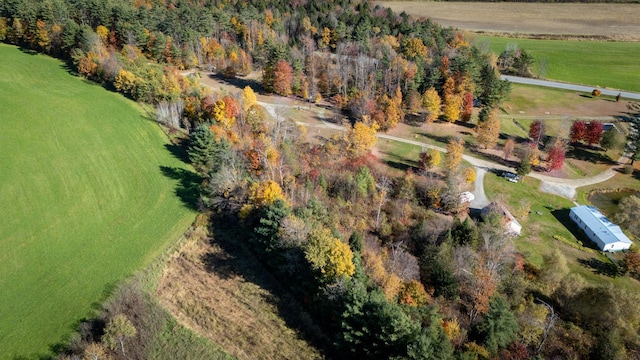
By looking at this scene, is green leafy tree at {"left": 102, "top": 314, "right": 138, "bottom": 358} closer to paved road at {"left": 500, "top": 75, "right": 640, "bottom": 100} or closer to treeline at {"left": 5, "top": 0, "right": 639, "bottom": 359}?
treeline at {"left": 5, "top": 0, "right": 639, "bottom": 359}

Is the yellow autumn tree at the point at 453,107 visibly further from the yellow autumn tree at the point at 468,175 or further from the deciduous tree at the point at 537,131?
the yellow autumn tree at the point at 468,175

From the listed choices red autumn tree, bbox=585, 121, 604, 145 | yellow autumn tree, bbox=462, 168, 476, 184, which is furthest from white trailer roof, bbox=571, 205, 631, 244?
red autumn tree, bbox=585, 121, 604, 145

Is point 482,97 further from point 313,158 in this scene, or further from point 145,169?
point 145,169

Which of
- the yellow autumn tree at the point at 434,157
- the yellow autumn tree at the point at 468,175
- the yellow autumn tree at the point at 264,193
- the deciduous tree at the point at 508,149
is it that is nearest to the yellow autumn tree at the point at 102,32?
the yellow autumn tree at the point at 264,193

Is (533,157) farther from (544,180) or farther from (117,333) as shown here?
(117,333)

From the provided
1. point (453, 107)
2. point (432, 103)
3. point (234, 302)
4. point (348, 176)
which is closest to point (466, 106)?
point (453, 107)

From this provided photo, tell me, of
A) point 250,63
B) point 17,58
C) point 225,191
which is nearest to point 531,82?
point 250,63
